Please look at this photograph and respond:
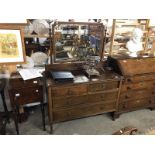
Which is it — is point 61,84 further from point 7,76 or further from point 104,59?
point 104,59

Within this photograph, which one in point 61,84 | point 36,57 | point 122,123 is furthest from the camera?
point 122,123

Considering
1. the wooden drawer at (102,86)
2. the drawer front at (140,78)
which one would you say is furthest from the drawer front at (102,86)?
the drawer front at (140,78)

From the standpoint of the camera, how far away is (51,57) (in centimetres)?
238

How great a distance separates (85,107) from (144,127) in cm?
101

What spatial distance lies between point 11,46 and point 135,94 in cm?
201

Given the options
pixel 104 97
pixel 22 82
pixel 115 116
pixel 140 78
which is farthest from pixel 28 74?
pixel 140 78

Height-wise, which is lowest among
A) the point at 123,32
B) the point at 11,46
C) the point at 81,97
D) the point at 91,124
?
the point at 91,124

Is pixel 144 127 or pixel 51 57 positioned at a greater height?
pixel 51 57

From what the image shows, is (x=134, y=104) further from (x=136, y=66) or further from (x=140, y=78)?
(x=136, y=66)

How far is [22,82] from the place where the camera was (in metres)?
2.02

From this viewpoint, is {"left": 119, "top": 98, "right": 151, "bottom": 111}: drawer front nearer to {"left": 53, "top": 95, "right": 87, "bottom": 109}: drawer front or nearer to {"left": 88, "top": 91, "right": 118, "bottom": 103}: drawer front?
{"left": 88, "top": 91, "right": 118, "bottom": 103}: drawer front
